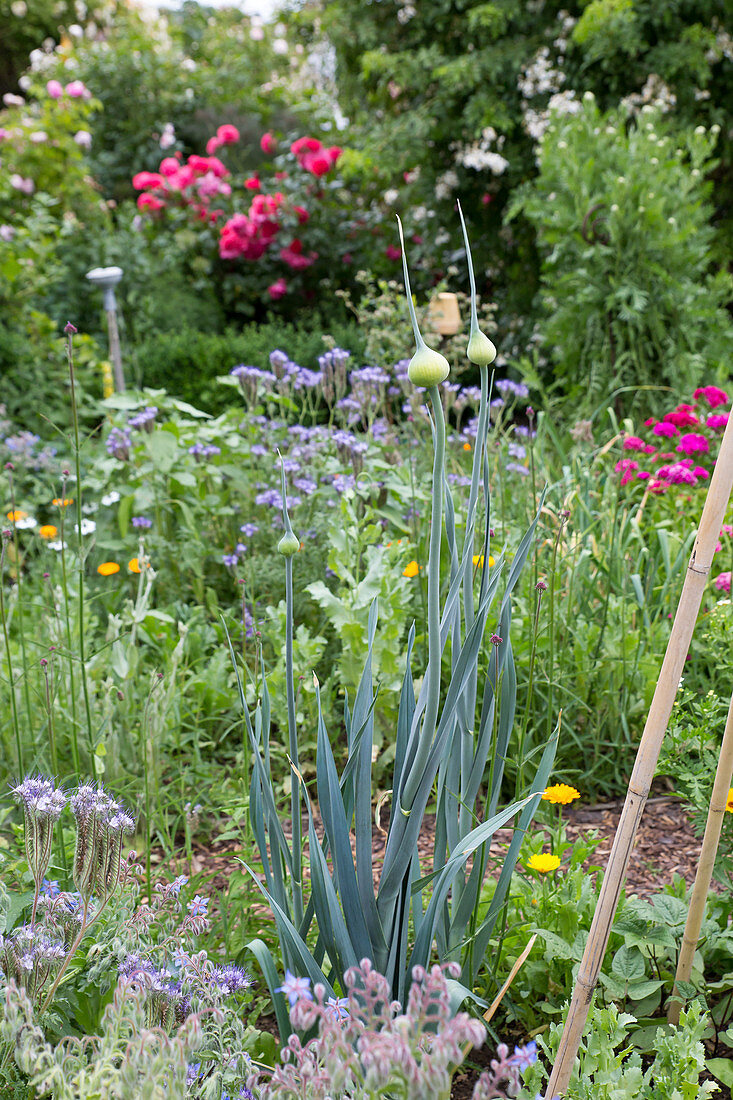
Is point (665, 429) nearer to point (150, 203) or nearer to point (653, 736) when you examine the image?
point (653, 736)

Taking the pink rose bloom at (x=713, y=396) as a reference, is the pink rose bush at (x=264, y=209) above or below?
above

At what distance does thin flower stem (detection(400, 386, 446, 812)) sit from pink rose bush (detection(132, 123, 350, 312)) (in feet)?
19.9

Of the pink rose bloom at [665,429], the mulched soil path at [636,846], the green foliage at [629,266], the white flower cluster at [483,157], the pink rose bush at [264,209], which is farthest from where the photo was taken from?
the pink rose bush at [264,209]

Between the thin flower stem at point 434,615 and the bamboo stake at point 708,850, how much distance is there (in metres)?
0.42

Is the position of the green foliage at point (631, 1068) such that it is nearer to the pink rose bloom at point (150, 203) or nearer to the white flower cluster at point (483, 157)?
the white flower cluster at point (483, 157)

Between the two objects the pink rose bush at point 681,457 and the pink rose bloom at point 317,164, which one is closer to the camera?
the pink rose bush at point 681,457

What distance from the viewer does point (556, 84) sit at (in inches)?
222

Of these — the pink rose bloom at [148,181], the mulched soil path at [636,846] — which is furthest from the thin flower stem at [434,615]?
the pink rose bloom at [148,181]

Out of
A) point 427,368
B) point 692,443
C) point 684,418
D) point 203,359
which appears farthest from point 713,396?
point 203,359

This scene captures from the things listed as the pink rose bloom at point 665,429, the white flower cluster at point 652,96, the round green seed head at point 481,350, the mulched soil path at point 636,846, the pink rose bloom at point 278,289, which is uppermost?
the white flower cluster at point 652,96

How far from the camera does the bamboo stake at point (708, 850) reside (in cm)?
120

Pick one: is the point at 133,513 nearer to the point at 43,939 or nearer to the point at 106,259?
the point at 43,939

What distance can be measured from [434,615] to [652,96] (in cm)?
539

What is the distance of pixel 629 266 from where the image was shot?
4.22m
